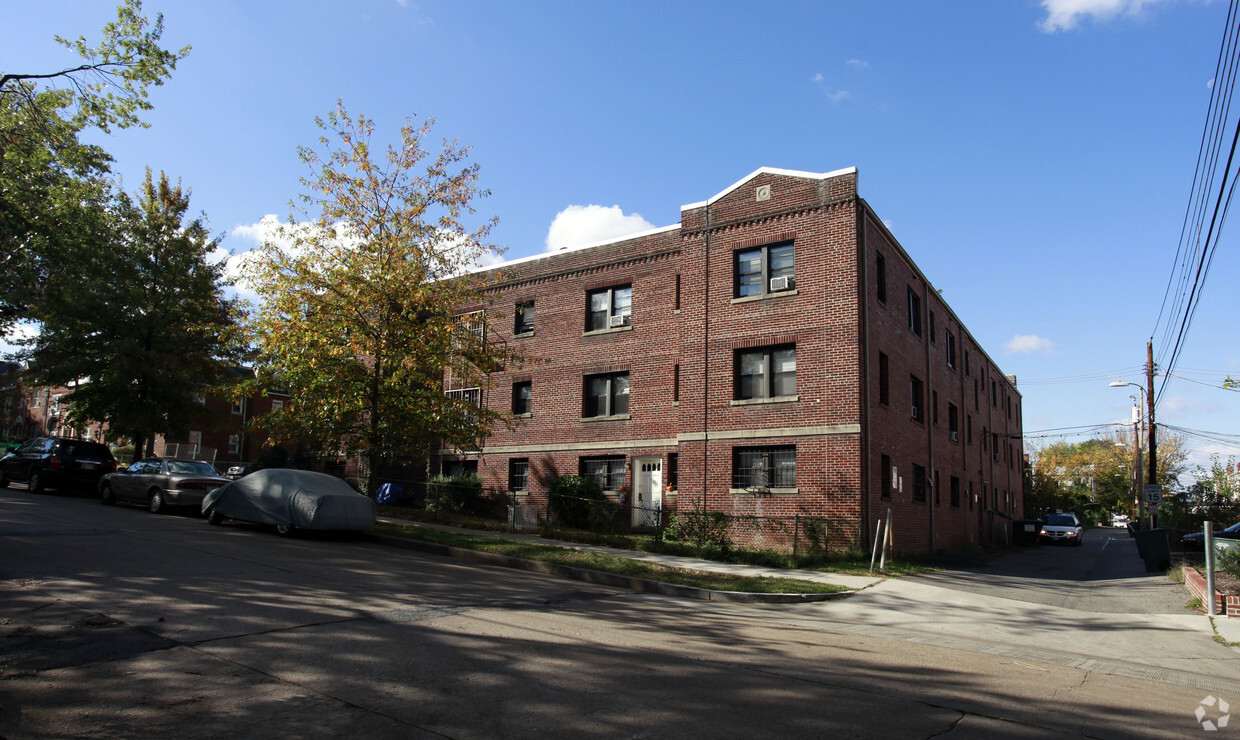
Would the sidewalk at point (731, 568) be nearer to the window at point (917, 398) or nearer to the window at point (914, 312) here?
the window at point (917, 398)

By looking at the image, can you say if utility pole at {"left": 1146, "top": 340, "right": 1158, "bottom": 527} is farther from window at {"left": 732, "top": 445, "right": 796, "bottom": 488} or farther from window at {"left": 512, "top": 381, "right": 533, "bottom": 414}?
window at {"left": 512, "top": 381, "right": 533, "bottom": 414}

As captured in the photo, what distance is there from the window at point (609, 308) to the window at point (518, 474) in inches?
211

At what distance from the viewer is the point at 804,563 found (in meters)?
16.2

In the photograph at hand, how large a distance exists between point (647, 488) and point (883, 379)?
7.91 m

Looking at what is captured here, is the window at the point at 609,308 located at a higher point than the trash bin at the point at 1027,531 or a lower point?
higher

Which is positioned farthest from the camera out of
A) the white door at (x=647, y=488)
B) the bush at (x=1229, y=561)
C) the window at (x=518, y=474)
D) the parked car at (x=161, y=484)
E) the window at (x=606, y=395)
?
the window at (x=518, y=474)

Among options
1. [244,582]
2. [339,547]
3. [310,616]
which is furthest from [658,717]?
[339,547]

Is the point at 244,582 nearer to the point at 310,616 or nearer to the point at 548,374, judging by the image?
the point at 310,616

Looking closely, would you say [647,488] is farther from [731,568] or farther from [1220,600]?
[1220,600]

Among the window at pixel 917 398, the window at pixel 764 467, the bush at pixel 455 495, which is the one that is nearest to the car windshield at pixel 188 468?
the bush at pixel 455 495

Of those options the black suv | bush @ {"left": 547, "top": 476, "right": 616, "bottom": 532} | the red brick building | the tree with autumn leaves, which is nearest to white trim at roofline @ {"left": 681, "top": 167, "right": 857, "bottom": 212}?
the red brick building

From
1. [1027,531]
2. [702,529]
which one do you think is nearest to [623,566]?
[702,529]

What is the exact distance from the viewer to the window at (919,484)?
74.5ft

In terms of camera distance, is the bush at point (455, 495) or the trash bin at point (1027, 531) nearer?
the bush at point (455, 495)
